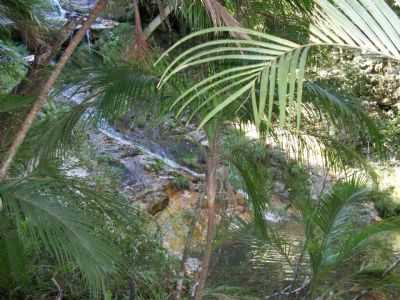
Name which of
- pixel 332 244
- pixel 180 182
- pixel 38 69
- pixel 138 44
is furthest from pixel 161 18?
pixel 180 182

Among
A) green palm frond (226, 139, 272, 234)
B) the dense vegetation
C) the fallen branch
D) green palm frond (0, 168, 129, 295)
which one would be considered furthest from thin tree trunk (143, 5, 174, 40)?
the fallen branch

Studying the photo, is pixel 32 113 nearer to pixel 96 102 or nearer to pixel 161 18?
pixel 96 102

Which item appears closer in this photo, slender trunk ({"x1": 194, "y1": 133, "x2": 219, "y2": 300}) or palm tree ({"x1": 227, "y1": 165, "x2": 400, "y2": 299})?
slender trunk ({"x1": 194, "y1": 133, "x2": 219, "y2": 300})

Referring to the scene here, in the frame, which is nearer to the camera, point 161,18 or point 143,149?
point 161,18

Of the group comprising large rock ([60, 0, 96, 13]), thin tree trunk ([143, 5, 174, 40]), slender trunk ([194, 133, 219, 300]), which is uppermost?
large rock ([60, 0, 96, 13])

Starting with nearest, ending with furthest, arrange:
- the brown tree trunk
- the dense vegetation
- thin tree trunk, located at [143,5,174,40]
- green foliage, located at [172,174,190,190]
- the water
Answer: the dense vegetation → the brown tree trunk → thin tree trunk, located at [143,5,174,40] → green foliage, located at [172,174,190,190] → the water

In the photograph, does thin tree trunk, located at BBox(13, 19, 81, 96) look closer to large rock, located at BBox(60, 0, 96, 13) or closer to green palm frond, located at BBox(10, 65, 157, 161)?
green palm frond, located at BBox(10, 65, 157, 161)

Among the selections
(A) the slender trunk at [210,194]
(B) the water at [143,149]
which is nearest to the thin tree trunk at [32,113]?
(A) the slender trunk at [210,194]

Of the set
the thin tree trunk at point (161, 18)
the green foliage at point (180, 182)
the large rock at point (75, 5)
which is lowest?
the green foliage at point (180, 182)

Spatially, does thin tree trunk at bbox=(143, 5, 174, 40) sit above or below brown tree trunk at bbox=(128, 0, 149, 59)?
above

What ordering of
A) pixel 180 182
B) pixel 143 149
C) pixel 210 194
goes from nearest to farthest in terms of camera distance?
1. pixel 210 194
2. pixel 180 182
3. pixel 143 149

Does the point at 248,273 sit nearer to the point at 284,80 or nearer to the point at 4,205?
the point at 4,205

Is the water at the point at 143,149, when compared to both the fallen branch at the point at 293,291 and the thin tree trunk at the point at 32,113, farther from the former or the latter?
the thin tree trunk at the point at 32,113

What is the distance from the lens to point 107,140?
674cm
